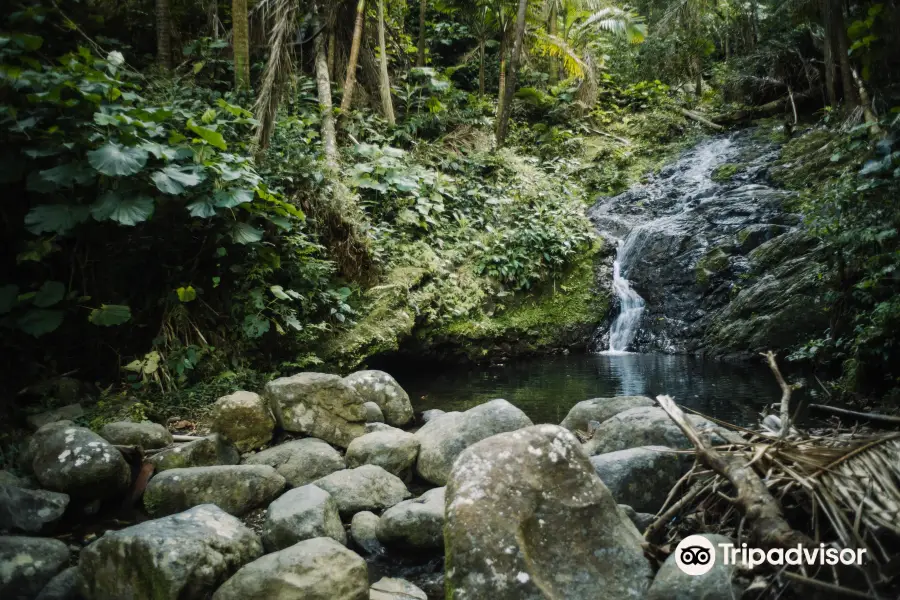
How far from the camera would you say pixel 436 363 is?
902cm

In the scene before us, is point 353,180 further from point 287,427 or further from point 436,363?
point 287,427

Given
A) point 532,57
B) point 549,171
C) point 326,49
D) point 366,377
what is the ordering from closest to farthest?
point 366,377 < point 326,49 < point 549,171 < point 532,57

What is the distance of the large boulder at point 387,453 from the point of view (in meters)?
4.70

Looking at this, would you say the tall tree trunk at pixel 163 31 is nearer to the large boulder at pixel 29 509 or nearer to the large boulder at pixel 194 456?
→ the large boulder at pixel 194 456

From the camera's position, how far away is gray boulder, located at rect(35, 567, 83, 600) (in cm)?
297

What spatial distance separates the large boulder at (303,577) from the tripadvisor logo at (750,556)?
5.26 feet

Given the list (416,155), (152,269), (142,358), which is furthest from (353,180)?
(142,358)

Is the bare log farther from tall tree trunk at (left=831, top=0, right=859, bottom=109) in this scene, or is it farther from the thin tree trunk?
tall tree trunk at (left=831, top=0, right=859, bottom=109)

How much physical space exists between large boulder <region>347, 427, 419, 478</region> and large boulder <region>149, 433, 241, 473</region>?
3.45 feet

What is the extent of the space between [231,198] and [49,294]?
181 cm

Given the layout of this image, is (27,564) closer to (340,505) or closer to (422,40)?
(340,505)

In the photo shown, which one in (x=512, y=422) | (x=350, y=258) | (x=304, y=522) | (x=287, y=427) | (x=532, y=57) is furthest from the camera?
(x=532, y=57)

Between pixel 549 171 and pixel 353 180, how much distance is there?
21.5 ft

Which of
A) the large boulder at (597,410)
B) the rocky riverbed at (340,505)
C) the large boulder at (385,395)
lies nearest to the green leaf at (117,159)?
the rocky riverbed at (340,505)
